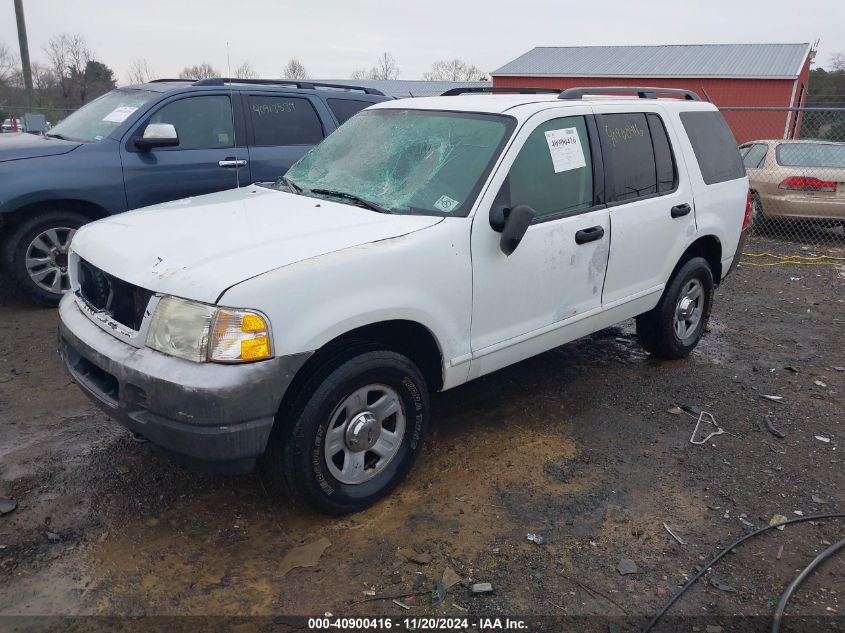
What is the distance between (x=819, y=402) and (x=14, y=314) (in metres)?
6.40

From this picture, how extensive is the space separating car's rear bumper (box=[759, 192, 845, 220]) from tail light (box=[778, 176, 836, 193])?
0.29 ft

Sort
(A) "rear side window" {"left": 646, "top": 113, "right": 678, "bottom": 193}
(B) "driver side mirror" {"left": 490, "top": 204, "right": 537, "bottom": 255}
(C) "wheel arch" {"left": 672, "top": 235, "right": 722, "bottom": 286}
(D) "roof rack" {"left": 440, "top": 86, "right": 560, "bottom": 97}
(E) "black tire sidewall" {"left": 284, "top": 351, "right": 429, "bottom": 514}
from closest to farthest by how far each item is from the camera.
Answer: (E) "black tire sidewall" {"left": 284, "top": 351, "right": 429, "bottom": 514} < (B) "driver side mirror" {"left": 490, "top": 204, "right": 537, "bottom": 255} < (A) "rear side window" {"left": 646, "top": 113, "right": 678, "bottom": 193} < (D) "roof rack" {"left": 440, "top": 86, "right": 560, "bottom": 97} < (C) "wheel arch" {"left": 672, "top": 235, "right": 722, "bottom": 286}

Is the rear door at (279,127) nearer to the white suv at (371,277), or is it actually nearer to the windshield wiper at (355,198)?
the white suv at (371,277)

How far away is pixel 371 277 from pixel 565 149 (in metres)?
1.61

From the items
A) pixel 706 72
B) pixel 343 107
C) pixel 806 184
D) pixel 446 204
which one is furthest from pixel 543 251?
pixel 706 72

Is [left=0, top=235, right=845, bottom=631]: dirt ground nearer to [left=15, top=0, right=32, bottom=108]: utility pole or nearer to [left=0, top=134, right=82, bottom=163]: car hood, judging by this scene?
[left=0, top=134, right=82, bottom=163]: car hood

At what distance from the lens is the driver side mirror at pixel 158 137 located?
561cm

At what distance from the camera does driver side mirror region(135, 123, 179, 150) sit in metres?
5.61

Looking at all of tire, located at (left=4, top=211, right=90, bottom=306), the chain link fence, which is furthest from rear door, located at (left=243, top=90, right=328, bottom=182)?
the chain link fence

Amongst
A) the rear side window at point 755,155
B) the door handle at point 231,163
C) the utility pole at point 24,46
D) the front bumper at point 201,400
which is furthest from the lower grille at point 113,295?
the utility pole at point 24,46

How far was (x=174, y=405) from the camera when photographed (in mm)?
2670

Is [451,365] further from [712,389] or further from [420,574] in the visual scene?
[712,389]

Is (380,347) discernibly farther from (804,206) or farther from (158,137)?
(804,206)

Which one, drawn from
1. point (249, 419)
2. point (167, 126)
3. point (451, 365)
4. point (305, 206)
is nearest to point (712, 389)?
point (451, 365)
